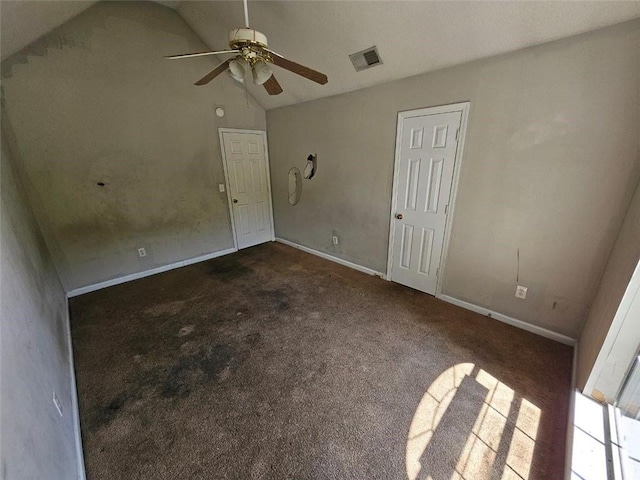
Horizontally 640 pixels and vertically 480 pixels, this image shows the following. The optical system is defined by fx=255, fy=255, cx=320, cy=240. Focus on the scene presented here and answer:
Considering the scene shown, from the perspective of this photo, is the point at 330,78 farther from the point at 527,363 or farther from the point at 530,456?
the point at 530,456

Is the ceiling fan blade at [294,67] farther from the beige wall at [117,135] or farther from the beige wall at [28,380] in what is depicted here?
the beige wall at [117,135]

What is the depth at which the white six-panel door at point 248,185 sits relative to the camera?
158 inches

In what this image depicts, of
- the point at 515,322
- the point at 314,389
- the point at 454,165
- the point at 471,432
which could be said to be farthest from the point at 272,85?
the point at 515,322

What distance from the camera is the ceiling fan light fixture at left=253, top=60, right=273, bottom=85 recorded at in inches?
71.8

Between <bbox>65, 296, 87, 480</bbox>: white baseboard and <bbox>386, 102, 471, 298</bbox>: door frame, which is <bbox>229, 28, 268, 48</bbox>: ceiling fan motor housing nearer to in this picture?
<bbox>386, 102, 471, 298</bbox>: door frame

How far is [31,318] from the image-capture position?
134 cm

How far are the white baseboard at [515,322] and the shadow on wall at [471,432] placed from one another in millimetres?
826

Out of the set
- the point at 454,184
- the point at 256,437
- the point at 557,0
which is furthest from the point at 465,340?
the point at 557,0

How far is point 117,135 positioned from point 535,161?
169 inches

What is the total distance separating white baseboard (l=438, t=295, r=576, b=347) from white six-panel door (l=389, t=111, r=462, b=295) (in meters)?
0.26

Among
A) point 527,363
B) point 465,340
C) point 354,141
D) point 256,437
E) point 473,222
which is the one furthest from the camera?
point 354,141

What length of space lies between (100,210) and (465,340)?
13.8 ft

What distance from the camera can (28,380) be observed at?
1.04 meters

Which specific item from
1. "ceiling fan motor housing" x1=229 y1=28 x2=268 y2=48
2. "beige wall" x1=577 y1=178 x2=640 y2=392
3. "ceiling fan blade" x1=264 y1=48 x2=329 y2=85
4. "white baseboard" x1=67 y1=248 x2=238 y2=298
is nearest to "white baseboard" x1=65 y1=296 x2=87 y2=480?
"white baseboard" x1=67 y1=248 x2=238 y2=298
